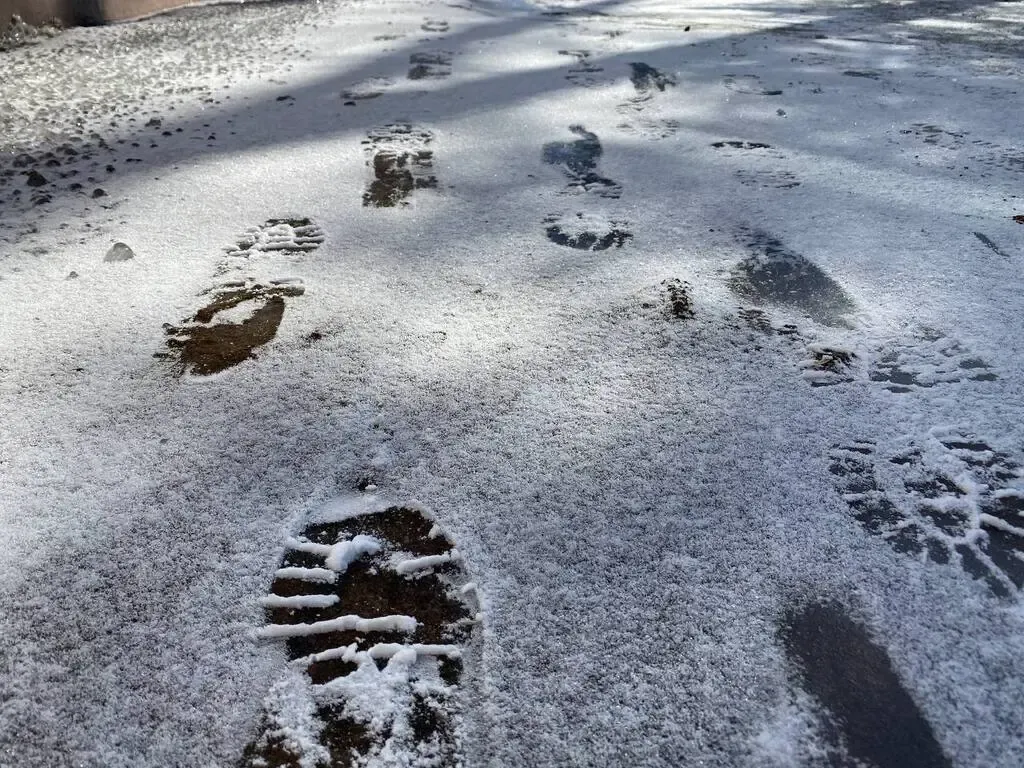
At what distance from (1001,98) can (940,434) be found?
7.64ft

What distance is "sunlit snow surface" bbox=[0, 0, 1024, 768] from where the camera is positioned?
0.73 m

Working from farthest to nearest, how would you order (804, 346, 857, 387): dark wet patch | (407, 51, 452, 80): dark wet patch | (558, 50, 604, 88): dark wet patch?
(407, 51, 452, 80): dark wet patch, (558, 50, 604, 88): dark wet patch, (804, 346, 857, 387): dark wet patch

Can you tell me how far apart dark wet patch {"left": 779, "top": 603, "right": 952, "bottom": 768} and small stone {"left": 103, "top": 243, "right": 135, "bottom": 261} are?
4.96ft

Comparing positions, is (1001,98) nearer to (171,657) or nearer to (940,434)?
(940,434)

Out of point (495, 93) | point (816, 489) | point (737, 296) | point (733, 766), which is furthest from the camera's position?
point (495, 93)

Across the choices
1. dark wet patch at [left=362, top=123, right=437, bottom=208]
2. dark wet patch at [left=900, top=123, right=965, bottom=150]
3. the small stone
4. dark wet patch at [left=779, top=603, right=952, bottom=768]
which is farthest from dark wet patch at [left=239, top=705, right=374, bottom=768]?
dark wet patch at [left=900, top=123, right=965, bottom=150]

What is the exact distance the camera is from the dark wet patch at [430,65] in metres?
3.07

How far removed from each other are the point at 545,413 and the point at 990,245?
1161 millimetres

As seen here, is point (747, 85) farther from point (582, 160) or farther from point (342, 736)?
point (342, 736)

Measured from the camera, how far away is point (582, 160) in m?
2.11

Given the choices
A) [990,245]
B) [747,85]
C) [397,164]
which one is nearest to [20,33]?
[397,164]

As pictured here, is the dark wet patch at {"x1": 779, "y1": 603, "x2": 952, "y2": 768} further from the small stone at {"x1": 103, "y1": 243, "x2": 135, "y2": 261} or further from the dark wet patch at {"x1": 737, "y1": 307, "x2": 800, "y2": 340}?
the small stone at {"x1": 103, "y1": 243, "x2": 135, "y2": 261}

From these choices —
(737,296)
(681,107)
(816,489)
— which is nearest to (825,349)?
(737,296)

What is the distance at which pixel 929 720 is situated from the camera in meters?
0.69
